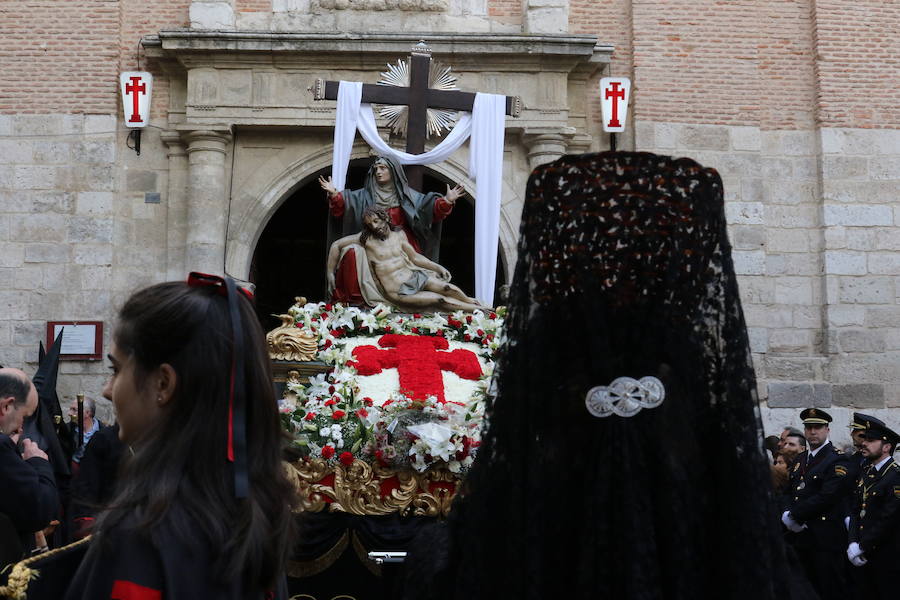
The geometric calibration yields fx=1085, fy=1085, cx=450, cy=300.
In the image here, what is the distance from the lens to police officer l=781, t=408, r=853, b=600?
8234mm

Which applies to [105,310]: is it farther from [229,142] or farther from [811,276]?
[811,276]

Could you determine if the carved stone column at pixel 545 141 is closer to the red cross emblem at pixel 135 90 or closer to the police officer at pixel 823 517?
the red cross emblem at pixel 135 90

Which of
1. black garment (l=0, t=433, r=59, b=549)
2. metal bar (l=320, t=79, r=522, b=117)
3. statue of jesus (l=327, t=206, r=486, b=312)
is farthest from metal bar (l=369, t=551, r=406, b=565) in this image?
metal bar (l=320, t=79, r=522, b=117)

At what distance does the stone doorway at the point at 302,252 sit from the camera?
55.5ft

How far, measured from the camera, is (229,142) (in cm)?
1231

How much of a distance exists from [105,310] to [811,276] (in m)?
7.99

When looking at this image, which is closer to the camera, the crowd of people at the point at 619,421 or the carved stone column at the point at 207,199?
the crowd of people at the point at 619,421

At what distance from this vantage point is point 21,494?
3.75m

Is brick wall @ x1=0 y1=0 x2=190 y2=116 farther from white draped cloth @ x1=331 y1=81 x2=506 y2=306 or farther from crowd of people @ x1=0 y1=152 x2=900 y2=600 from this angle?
crowd of people @ x1=0 y1=152 x2=900 y2=600

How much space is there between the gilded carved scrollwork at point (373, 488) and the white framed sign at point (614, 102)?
7.60 meters

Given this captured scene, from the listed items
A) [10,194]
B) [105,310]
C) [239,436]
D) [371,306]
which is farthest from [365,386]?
[10,194]

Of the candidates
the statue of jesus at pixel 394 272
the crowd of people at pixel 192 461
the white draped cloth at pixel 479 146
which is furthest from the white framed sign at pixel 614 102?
the crowd of people at pixel 192 461

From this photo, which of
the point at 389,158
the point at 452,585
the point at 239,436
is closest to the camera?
the point at 239,436

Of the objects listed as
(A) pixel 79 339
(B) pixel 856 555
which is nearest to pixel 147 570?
(B) pixel 856 555
